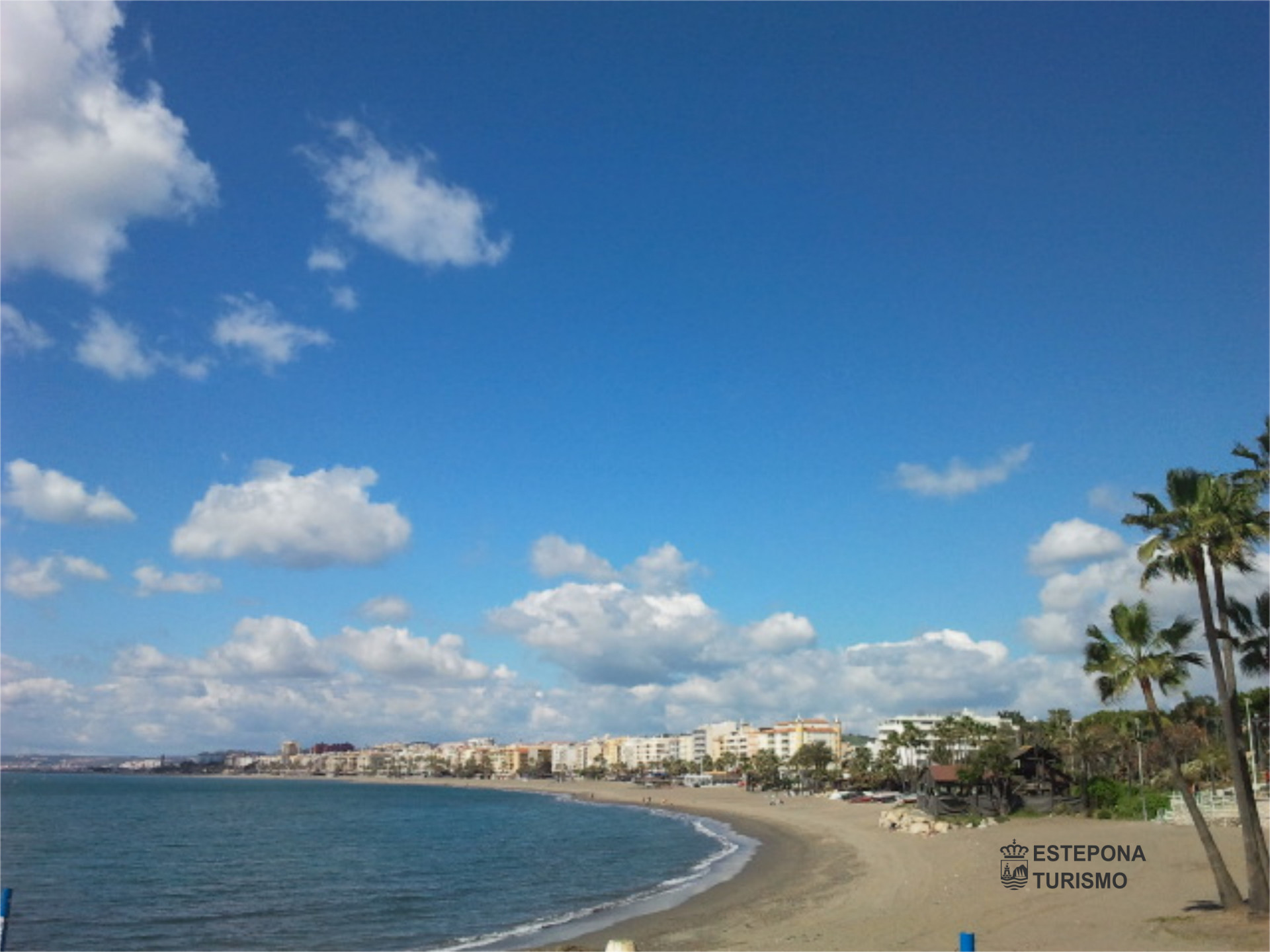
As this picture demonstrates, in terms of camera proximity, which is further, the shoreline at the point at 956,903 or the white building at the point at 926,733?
the white building at the point at 926,733

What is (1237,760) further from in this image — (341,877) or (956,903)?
(341,877)

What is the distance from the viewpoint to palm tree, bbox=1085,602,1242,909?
1900cm

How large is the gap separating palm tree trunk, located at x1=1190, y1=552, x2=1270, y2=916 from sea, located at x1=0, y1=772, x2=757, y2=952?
56.5 feet

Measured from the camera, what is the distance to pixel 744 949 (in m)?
23.1

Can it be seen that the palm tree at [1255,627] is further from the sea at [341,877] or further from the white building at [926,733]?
the white building at [926,733]

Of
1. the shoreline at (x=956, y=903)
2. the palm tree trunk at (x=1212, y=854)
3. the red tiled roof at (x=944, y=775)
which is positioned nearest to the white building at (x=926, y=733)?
the red tiled roof at (x=944, y=775)

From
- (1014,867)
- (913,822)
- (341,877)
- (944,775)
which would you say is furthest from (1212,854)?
(944,775)

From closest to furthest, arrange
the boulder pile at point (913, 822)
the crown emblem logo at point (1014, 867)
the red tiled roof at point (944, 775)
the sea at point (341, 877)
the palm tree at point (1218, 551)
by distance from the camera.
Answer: the palm tree at point (1218, 551), the crown emblem logo at point (1014, 867), the sea at point (341, 877), the boulder pile at point (913, 822), the red tiled roof at point (944, 775)

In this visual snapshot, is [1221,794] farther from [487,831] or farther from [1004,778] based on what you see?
[487,831]

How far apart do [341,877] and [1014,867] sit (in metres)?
30.0

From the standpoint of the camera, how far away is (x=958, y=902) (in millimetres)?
26641

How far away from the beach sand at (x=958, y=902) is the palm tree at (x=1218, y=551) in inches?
61.8

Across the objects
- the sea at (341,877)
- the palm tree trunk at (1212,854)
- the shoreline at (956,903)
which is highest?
the palm tree trunk at (1212,854)

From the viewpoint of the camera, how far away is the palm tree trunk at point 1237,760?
57.5 ft
